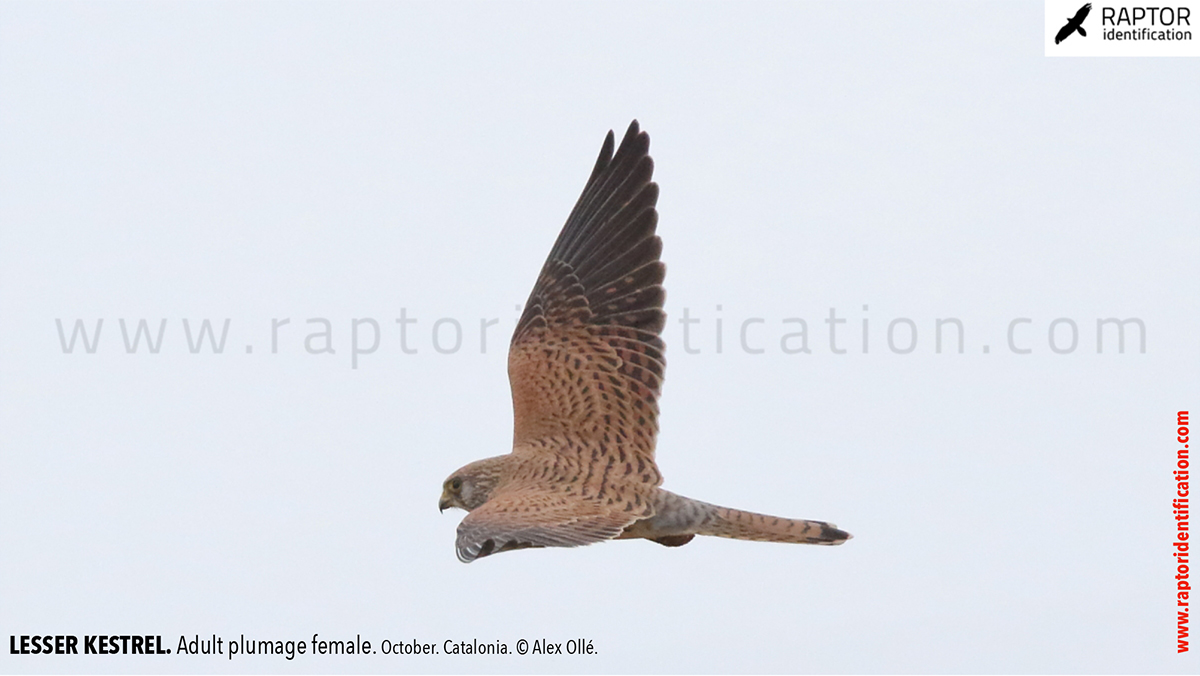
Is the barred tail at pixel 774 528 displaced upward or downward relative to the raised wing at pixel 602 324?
downward

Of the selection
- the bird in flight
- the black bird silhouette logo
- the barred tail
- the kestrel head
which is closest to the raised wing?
the bird in flight

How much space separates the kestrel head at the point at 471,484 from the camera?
920 cm

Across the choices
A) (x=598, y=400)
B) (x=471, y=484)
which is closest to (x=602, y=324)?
(x=598, y=400)

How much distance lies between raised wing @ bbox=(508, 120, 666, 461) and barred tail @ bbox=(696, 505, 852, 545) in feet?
1.59

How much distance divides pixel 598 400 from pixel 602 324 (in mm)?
579

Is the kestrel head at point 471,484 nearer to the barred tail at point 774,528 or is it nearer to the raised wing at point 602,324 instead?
the raised wing at point 602,324

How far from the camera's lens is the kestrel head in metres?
9.20

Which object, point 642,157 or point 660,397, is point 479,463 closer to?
point 660,397

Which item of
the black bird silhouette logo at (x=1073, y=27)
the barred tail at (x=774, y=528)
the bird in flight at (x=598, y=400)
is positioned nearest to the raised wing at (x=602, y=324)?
the bird in flight at (x=598, y=400)

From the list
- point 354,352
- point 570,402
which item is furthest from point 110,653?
point 570,402

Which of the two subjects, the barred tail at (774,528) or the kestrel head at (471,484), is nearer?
the barred tail at (774,528)

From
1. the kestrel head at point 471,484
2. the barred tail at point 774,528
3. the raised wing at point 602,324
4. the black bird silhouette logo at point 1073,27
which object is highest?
the black bird silhouette logo at point 1073,27

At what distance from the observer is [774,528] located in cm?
894

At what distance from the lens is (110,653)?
10.6m
